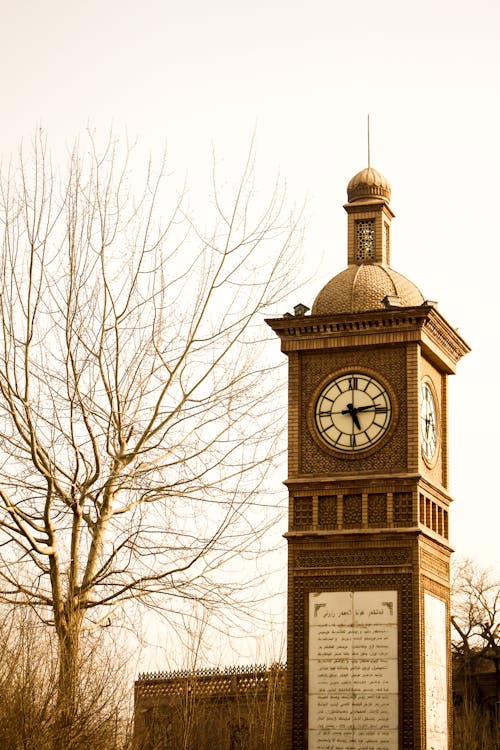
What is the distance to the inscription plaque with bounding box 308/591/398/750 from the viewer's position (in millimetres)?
28734

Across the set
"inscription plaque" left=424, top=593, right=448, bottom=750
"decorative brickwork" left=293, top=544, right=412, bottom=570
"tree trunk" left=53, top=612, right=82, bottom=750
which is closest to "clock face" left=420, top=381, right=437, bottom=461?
"decorative brickwork" left=293, top=544, right=412, bottom=570

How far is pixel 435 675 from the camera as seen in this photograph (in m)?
30.0

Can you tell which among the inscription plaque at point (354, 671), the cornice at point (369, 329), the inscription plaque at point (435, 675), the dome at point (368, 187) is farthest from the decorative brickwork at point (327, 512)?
the dome at point (368, 187)

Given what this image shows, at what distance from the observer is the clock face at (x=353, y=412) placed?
3059 cm

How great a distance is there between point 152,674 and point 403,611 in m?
17.0

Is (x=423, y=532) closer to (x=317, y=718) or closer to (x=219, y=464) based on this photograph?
(x=317, y=718)

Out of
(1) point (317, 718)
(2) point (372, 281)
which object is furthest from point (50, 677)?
(2) point (372, 281)

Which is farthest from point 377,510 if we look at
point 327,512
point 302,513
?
point 302,513

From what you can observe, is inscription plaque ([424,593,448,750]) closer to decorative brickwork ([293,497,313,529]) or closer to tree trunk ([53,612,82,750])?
decorative brickwork ([293,497,313,529])

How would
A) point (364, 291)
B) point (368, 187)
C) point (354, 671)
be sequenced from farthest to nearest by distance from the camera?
point (368, 187) < point (364, 291) < point (354, 671)

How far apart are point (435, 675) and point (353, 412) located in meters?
5.63

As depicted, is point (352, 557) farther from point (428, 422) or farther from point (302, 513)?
point (428, 422)

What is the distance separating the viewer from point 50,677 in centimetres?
2269

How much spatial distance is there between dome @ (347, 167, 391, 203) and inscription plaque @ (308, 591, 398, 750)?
30.1 ft
